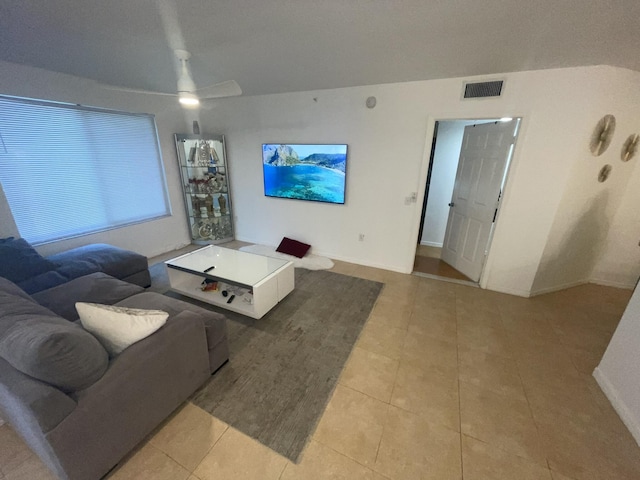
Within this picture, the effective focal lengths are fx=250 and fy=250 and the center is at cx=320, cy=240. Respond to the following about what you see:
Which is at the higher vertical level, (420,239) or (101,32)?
(101,32)

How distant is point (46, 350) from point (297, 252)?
299 cm

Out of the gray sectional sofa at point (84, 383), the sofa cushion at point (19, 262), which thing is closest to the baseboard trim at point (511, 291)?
the gray sectional sofa at point (84, 383)

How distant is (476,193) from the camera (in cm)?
317

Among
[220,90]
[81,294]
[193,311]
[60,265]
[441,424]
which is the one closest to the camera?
[441,424]

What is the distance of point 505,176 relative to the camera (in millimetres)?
2727

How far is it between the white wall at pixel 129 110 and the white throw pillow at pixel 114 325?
2.36m

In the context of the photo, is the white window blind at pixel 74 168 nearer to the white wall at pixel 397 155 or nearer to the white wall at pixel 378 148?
the white wall at pixel 378 148

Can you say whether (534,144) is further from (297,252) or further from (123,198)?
(123,198)

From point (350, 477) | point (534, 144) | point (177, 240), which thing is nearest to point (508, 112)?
point (534, 144)

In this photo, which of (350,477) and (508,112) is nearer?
(350,477)

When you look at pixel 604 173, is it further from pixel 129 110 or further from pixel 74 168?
pixel 74 168

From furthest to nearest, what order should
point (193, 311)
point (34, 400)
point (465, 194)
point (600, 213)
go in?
point (465, 194)
point (600, 213)
point (193, 311)
point (34, 400)

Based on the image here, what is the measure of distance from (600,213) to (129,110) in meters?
5.89

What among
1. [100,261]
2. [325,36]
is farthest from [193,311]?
[325,36]
